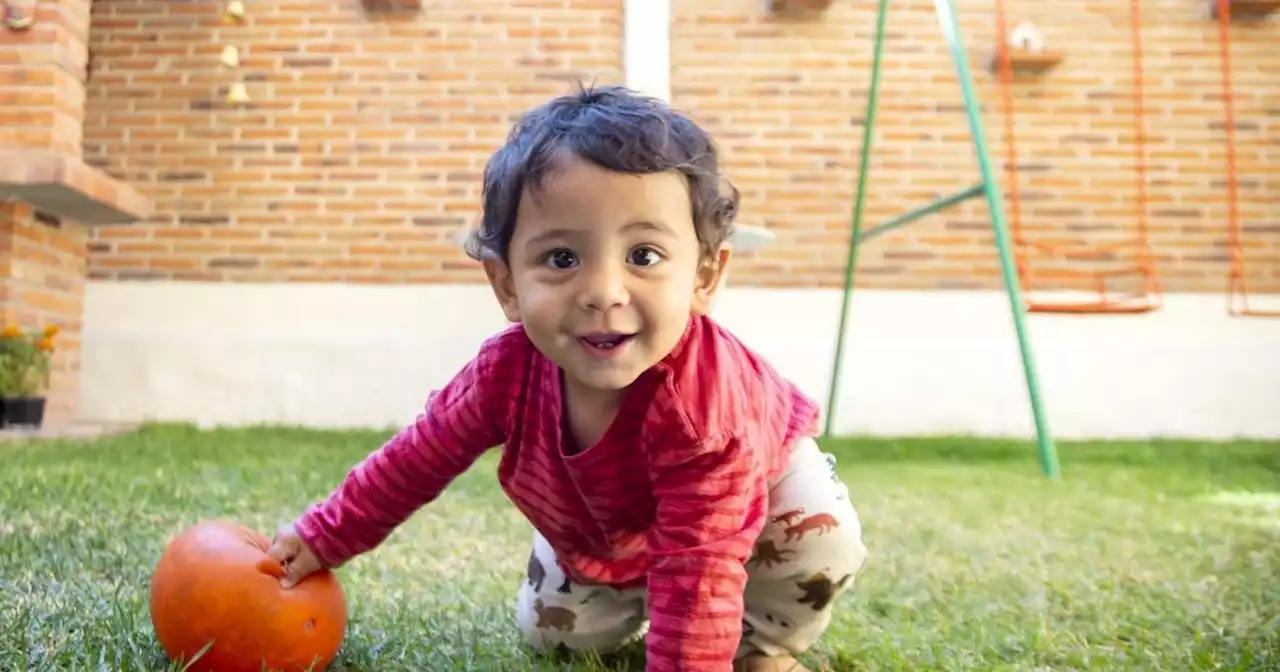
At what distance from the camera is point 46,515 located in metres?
1.78

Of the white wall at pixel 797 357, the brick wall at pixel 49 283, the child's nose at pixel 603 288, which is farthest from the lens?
the white wall at pixel 797 357

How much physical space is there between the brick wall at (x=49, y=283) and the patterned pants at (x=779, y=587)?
11.0 ft

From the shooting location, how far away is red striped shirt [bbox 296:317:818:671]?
90 cm

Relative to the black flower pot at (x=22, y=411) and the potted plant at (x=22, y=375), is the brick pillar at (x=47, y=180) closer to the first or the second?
the potted plant at (x=22, y=375)

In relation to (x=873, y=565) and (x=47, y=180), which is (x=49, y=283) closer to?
(x=47, y=180)

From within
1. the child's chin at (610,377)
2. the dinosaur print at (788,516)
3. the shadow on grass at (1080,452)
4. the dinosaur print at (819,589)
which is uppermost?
the child's chin at (610,377)

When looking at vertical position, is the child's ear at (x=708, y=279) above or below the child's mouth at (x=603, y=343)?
above

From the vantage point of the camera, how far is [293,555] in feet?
3.53

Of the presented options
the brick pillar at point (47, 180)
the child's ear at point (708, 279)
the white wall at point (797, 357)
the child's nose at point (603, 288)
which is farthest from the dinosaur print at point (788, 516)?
the white wall at point (797, 357)

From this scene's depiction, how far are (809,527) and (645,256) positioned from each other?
382mm

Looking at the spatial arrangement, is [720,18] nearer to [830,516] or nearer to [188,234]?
[188,234]

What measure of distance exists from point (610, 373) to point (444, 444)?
263mm

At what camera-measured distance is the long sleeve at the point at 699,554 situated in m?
0.89

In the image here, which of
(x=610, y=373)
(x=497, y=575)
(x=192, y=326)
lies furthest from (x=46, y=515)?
(x=192, y=326)
